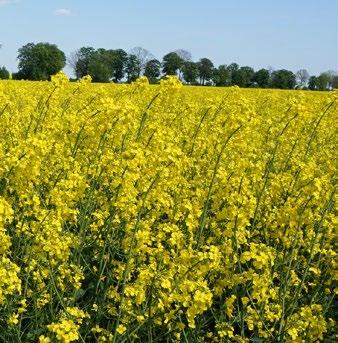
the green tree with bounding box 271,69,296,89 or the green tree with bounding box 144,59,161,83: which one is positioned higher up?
the green tree with bounding box 144,59,161,83

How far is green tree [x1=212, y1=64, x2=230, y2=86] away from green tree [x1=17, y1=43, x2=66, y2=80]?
638 inches

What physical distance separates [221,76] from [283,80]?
6721 mm

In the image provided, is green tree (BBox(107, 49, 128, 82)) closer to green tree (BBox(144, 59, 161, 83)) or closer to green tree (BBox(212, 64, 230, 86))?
green tree (BBox(144, 59, 161, 83))

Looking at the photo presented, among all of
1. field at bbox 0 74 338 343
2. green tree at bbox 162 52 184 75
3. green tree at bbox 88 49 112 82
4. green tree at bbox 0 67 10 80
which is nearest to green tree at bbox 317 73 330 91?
green tree at bbox 162 52 184 75

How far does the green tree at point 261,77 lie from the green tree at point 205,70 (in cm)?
485

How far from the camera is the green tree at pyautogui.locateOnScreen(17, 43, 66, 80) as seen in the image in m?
55.0

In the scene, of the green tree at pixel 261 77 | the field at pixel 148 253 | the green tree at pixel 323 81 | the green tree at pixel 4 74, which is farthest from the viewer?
the green tree at pixel 323 81

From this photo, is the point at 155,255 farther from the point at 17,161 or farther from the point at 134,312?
the point at 17,161

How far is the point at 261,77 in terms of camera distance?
203ft

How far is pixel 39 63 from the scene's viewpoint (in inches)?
2340

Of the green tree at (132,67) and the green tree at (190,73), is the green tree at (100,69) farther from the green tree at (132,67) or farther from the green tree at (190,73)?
the green tree at (190,73)

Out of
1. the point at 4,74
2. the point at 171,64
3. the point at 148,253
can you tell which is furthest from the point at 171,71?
the point at 148,253

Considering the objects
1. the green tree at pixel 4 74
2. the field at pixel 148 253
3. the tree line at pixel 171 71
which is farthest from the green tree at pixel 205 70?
the field at pixel 148 253

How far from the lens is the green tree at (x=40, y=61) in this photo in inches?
2167
